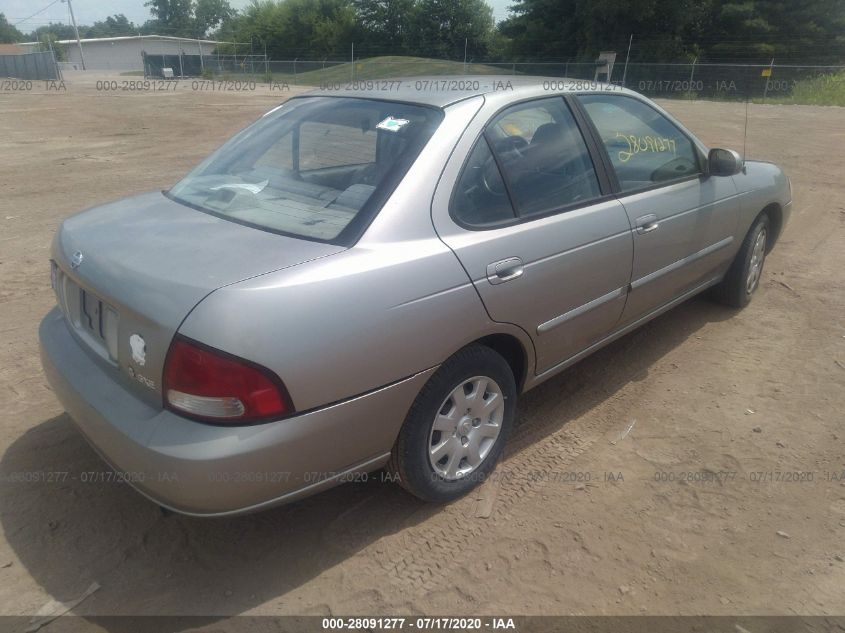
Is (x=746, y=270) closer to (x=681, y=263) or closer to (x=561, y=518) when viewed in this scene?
(x=681, y=263)

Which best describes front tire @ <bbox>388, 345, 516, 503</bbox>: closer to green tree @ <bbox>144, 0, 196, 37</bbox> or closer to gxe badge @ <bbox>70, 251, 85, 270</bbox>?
gxe badge @ <bbox>70, 251, 85, 270</bbox>

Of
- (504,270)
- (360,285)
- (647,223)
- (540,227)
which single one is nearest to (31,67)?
(647,223)

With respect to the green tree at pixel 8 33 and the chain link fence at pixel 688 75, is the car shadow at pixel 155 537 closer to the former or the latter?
the chain link fence at pixel 688 75

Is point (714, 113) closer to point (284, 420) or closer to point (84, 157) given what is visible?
point (84, 157)

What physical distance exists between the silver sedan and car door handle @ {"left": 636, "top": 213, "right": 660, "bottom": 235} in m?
0.02

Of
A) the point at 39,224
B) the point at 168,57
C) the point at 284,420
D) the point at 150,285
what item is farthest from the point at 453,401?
the point at 168,57

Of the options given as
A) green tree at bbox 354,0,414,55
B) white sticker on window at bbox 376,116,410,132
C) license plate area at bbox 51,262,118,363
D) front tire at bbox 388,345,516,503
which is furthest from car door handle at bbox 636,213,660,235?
green tree at bbox 354,0,414,55

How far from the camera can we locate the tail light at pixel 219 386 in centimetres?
199

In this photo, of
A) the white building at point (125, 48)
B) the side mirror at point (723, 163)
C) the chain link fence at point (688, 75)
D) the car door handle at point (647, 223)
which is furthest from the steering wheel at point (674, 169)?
the white building at point (125, 48)

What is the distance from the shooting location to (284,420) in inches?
81.6

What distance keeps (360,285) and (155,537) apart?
1395 millimetres

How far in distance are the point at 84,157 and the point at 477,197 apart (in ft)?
34.8

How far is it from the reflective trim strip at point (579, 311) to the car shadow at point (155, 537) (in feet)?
2.25

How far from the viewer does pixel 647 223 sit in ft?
11.2
